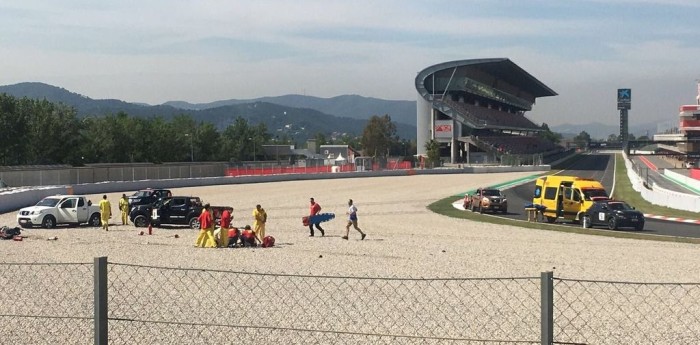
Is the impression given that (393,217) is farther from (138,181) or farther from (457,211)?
(138,181)

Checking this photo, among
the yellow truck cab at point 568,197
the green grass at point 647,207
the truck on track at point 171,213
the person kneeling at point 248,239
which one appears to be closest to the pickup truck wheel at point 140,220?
the truck on track at point 171,213

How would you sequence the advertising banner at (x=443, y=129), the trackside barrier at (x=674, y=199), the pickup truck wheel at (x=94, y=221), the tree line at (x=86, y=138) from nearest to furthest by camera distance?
1. the pickup truck wheel at (x=94, y=221)
2. the trackside barrier at (x=674, y=199)
3. the tree line at (x=86, y=138)
4. the advertising banner at (x=443, y=129)

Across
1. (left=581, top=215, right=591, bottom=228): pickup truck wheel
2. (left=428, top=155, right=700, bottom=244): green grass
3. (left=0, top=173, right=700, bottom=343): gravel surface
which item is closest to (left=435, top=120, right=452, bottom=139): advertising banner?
(left=428, top=155, right=700, bottom=244): green grass

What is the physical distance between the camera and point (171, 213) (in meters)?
33.9

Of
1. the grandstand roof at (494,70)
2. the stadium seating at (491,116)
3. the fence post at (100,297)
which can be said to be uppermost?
the grandstand roof at (494,70)

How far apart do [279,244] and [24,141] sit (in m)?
76.8

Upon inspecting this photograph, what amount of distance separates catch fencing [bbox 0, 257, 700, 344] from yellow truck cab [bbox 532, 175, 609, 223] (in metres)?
20.5

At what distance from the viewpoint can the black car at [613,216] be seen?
33.2m

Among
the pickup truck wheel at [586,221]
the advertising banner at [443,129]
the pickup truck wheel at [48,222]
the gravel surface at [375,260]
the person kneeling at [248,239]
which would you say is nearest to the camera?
the gravel surface at [375,260]

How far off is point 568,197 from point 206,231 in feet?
64.6

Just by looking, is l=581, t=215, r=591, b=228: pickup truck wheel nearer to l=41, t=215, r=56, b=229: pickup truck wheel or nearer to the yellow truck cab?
the yellow truck cab

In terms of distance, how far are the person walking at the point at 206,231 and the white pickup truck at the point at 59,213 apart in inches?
444

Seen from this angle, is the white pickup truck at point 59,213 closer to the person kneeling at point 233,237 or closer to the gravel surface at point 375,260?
the gravel surface at point 375,260

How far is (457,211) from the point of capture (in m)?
44.2
